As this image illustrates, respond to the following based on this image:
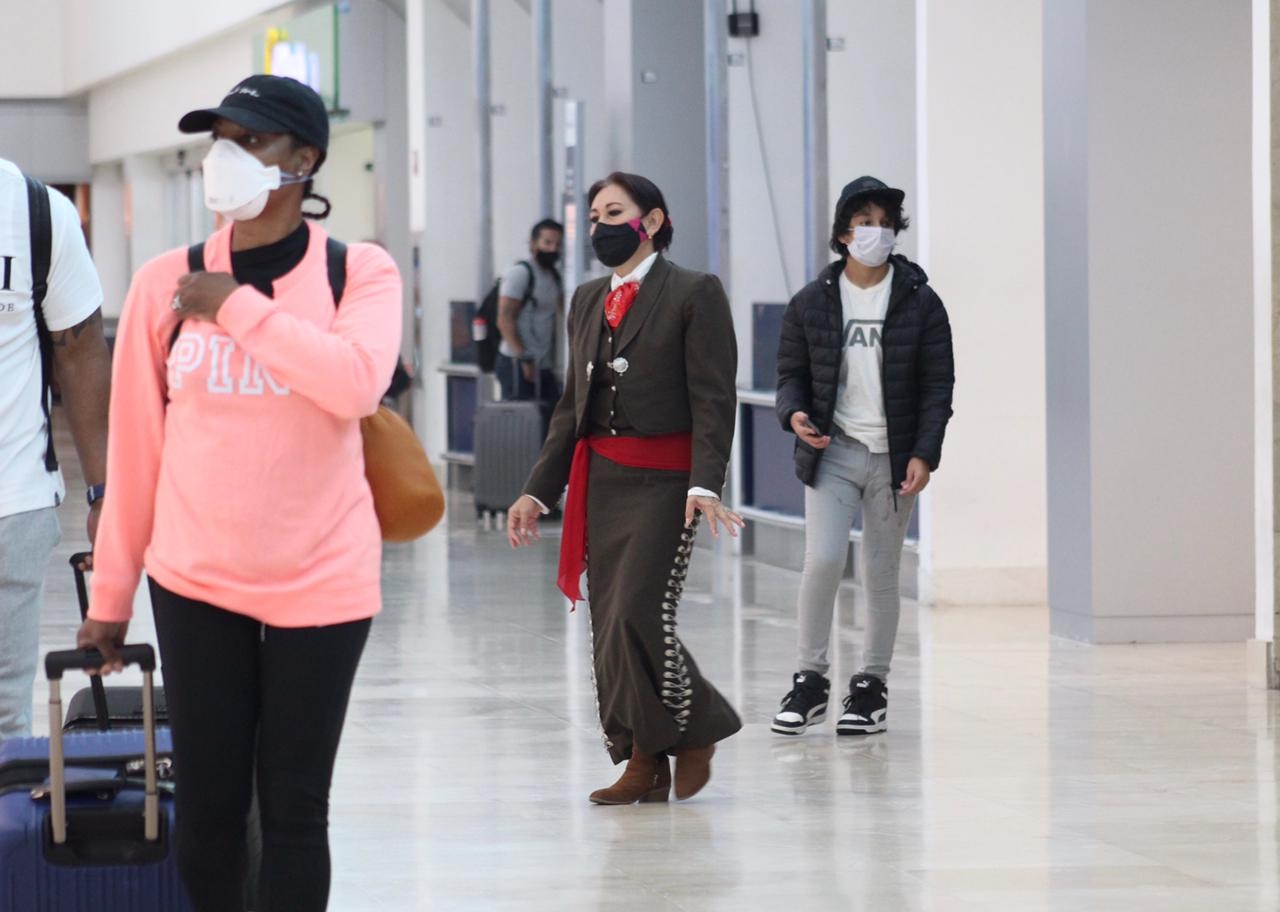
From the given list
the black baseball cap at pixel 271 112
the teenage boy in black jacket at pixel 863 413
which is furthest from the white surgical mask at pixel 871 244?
the black baseball cap at pixel 271 112

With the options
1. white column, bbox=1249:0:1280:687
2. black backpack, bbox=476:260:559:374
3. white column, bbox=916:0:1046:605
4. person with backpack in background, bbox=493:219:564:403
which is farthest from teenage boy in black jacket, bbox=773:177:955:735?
black backpack, bbox=476:260:559:374

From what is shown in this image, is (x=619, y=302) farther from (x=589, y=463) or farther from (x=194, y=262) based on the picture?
(x=194, y=262)

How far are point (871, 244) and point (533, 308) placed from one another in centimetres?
813

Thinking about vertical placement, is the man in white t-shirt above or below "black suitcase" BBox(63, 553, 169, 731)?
above

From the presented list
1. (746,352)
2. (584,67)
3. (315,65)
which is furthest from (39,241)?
(315,65)

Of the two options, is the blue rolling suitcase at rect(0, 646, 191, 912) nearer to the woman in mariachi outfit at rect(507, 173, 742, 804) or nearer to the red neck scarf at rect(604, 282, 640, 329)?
the woman in mariachi outfit at rect(507, 173, 742, 804)

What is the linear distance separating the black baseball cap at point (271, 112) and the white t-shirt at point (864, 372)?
3.52m

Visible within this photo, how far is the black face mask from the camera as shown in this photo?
592cm

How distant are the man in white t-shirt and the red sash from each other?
5.44 ft

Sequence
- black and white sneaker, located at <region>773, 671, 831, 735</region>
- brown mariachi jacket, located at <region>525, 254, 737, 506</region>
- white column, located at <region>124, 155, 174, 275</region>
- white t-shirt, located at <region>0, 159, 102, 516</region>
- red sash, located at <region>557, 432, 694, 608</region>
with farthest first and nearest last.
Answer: white column, located at <region>124, 155, 174, 275</region>, black and white sneaker, located at <region>773, 671, 831, 735</region>, red sash, located at <region>557, 432, 694, 608</region>, brown mariachi jacket, located at <region>525, 254, 737, 506</region>, white t-shirt, located at <region>0, 159, 102, 516</region>

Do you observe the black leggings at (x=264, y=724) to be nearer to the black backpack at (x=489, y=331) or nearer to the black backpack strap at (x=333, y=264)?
the black backpack strap at (x=333, y=264)

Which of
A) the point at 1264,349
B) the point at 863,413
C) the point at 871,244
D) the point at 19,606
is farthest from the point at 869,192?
the point at 19,606

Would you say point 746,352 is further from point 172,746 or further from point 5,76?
point 5,76

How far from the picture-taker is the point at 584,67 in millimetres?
16250
